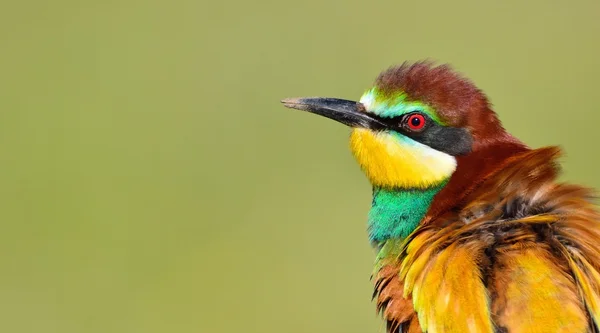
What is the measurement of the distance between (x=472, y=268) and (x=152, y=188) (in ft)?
10.1

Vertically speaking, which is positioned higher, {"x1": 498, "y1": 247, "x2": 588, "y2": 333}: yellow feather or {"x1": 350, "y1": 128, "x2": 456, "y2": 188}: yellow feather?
{"x1": 350, "y1": 128, "x2": 456, "y2": 188}: yellow feather

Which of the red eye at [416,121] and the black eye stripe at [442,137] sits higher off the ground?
the red eye at [416,121]

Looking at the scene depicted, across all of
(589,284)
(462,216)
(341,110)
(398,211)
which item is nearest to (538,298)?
(589,284)

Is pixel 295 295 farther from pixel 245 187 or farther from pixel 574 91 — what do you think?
pixel 574 91

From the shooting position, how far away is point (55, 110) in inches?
234

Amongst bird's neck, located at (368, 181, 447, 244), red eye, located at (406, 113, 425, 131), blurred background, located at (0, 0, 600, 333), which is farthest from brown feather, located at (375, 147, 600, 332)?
blurred background, located at (0, 0, 600, 333)

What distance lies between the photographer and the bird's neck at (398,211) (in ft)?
9.97

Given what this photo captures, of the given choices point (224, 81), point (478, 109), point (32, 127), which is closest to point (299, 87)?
point (224, 81)

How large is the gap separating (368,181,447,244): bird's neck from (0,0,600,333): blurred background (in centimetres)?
111

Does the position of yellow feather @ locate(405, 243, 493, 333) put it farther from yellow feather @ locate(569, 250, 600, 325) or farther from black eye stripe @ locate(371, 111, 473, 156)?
black eye stripe @ locate(371, 111, 473, 156)

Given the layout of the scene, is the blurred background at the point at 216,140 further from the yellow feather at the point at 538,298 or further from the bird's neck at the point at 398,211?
the yellow feather at the point at 538,298

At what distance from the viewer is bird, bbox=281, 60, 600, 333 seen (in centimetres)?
240

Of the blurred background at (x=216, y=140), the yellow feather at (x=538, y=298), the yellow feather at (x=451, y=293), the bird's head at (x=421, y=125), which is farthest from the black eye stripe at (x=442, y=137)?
the blurred background at (x=216, y=140)

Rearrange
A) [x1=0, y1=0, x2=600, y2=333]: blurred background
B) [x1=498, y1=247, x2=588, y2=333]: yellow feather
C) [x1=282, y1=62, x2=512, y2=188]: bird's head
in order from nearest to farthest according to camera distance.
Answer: [x1=498, y1=247, x2=588, y2=333]: yellow feather, [x1=282, y1=62, x2=512, y2=188]: bird's head, [x1=0, y1=0, x2=600, y2=333]: blurred background
